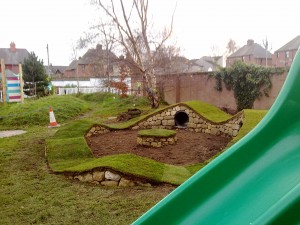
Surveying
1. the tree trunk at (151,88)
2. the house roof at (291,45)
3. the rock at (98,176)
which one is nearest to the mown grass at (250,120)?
the rock at (98,176)

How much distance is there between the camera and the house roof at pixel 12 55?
50531 millimetres

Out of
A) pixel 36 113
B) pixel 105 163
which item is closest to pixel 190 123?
pixel 105 163

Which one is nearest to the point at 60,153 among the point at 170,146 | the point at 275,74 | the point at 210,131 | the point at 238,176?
the point at 170,146

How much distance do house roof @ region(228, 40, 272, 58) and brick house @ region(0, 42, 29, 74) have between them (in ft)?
112

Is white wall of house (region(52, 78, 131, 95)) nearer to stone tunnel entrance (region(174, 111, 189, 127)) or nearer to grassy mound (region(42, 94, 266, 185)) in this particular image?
stone tunnel entrance (region(174, 111, 189, 127))

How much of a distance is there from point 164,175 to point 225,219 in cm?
341

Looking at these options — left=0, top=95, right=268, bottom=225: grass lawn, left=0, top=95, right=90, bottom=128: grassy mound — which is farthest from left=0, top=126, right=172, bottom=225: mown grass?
left=0, top=95, right=90, bottom=128: grassy mound

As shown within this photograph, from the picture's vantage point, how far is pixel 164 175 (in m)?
5.33

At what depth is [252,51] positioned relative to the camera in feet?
150

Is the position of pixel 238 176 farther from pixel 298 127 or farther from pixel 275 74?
pixel 275 74

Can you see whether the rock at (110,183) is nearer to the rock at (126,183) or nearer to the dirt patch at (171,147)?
the rock at (126,183)

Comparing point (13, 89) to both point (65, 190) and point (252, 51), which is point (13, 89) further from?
point (252, 51)

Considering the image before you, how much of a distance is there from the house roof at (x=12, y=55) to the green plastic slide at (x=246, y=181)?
53.2 meters

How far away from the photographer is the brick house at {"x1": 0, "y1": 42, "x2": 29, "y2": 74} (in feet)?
165
